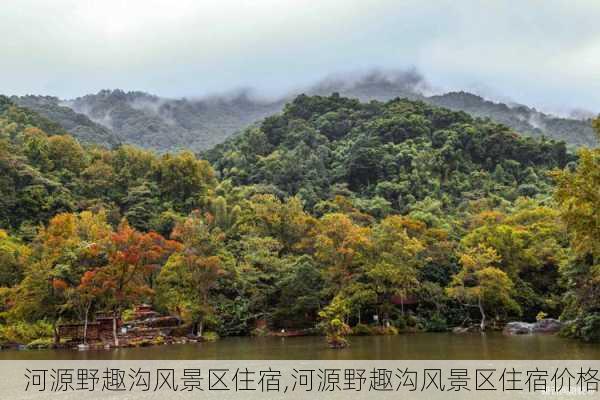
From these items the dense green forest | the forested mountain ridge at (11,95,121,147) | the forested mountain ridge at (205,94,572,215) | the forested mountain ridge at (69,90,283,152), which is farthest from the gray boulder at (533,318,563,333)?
the forested mountain ridge at (69,90,283,152)

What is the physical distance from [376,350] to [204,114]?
5358 inches

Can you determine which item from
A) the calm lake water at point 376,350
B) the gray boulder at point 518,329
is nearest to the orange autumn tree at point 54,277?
the calm lake water at point 376,350

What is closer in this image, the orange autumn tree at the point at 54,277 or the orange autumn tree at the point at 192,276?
the orange autumn tree at the point at 54,277

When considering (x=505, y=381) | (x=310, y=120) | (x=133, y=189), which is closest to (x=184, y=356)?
(x=505, y=381)

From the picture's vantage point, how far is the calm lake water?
764 inches

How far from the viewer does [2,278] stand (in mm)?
30156

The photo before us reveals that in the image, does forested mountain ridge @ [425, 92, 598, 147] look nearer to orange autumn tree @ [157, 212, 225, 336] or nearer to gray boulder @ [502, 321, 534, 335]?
gray boulder @ [502, 321, 534, 335]

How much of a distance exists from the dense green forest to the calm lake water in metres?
1.79

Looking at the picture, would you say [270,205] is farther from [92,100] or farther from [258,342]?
[92,100]

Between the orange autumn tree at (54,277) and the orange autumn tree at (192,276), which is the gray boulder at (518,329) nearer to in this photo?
the orange autumn tree at (192,276)

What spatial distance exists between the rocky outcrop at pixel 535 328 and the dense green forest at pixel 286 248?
4.23ft

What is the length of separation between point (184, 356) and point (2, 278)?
14439 millimetres

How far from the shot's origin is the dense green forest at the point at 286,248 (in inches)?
1056

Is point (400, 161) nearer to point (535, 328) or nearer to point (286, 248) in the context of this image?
point (286, 248)
